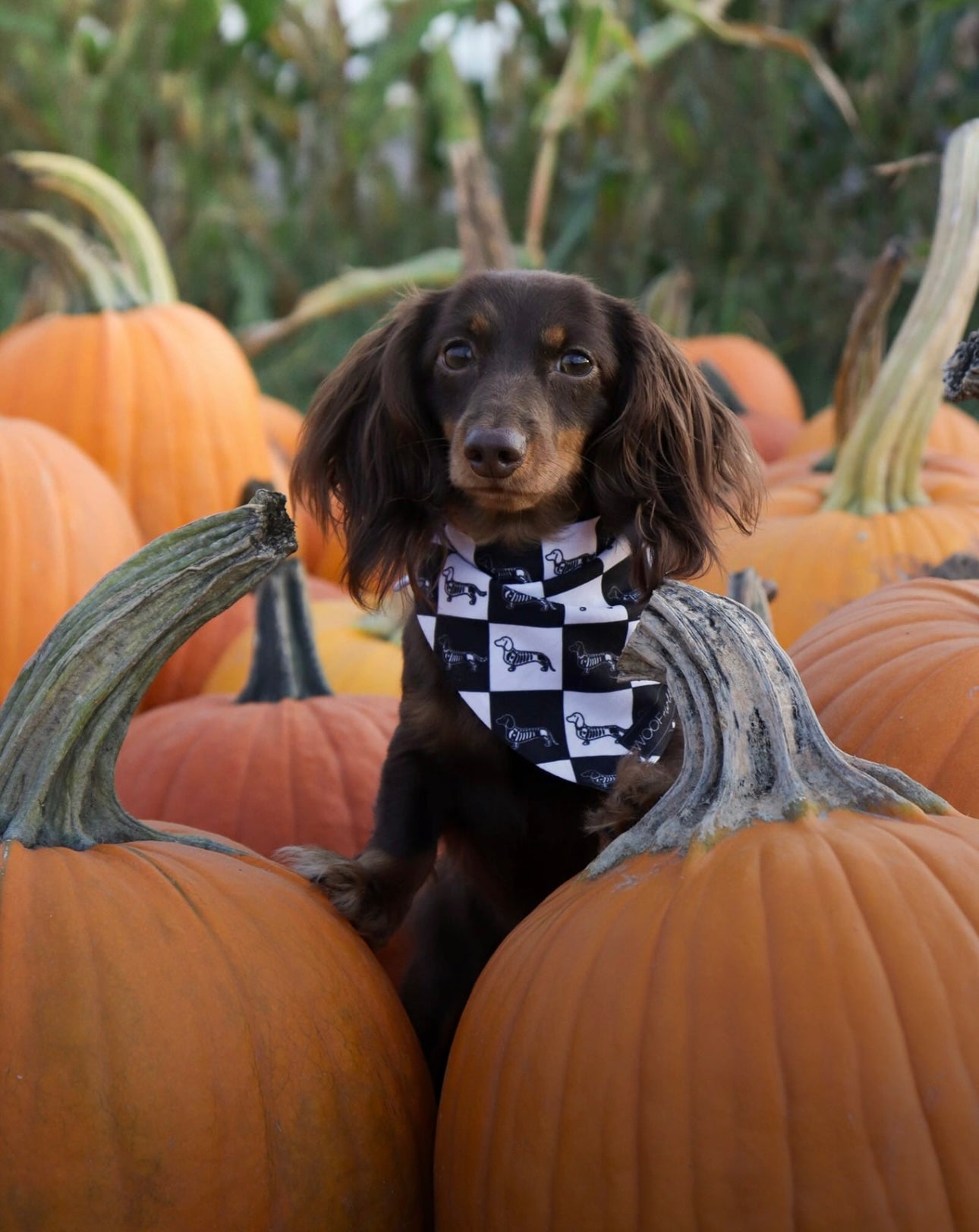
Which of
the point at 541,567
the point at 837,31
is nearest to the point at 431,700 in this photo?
the point at 541,567

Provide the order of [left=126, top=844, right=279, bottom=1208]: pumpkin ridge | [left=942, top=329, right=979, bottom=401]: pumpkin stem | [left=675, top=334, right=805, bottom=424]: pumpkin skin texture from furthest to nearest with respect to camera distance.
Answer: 1. [left=675, top=334, right=805, bottom=424]: pumpkin skin texture
2. [left=942, top=329, right=979, bottom=401]: pumpkin stem
3. [left=126, top=844, right=279, bottom=1208]: pumpkin ridge

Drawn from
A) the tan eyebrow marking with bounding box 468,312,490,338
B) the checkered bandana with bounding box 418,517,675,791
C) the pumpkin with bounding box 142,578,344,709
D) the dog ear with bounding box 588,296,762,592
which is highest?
the tan eyebrow marking with bounding box 468,312,490,338

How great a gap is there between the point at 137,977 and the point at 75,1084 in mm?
132

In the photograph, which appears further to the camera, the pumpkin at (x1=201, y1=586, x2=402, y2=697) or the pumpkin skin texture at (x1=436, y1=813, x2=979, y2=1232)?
the pumpkin at (x1=201, y1=586, x2=402, y2=697)

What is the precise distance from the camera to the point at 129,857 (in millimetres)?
1759

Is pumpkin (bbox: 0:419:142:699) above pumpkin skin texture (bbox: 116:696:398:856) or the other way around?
above

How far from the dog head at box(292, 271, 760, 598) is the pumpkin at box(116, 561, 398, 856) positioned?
353 millimetres

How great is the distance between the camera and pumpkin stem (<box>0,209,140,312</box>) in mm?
4234

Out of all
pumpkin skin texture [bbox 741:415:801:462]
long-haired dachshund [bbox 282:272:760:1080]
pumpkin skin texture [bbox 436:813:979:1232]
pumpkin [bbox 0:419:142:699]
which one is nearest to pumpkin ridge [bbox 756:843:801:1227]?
pumpkin skin texture [bbox 436:813:979:1232]

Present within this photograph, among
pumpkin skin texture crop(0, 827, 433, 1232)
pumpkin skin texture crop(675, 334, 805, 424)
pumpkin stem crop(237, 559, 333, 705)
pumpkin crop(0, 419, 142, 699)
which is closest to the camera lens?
pumpkin skin texture crop(0, 827, 433, 1232)

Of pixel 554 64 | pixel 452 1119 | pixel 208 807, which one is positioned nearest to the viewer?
pixel 452 1119

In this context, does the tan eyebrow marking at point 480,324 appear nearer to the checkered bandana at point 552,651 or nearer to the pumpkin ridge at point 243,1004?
the checkered bandana at point 552,651

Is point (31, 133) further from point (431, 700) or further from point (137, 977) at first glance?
point (137, 977)

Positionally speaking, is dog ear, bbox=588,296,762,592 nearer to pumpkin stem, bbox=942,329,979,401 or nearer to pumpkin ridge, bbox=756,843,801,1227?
pumpkin stem, bbox=942,329,979,401
